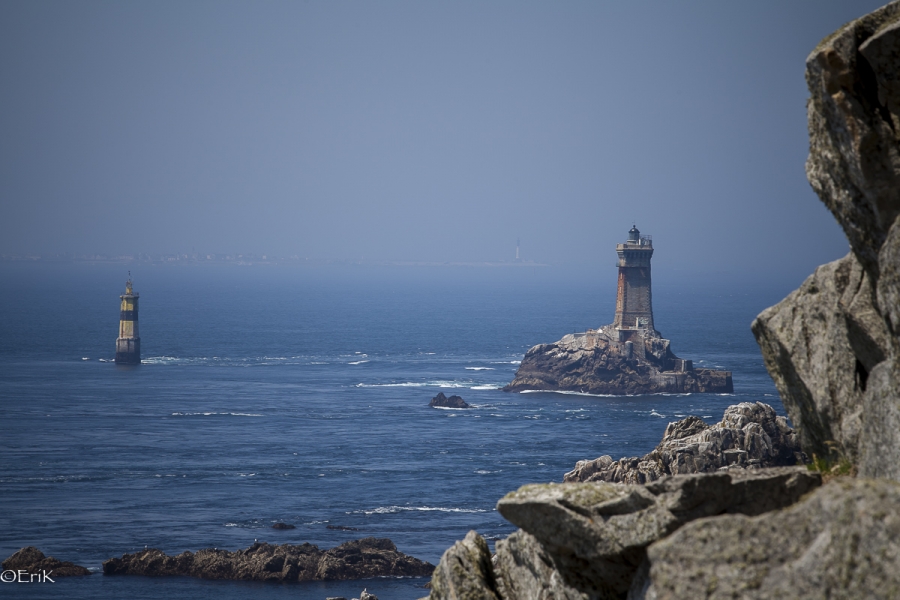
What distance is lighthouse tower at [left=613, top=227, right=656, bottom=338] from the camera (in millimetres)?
133250

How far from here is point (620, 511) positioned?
11078 mm

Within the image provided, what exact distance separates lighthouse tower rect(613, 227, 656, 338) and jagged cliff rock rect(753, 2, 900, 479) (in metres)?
120

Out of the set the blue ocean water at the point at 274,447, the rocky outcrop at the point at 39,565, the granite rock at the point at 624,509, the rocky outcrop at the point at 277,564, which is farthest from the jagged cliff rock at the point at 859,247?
the rocky outcrop at the point at 39,565

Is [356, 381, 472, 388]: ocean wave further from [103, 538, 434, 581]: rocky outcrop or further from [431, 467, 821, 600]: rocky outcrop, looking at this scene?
[431, 467, 821, 600]: rocky outcrop

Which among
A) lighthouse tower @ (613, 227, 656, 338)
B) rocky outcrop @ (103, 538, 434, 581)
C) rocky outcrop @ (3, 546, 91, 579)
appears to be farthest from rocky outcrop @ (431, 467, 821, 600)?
lighthouse tower @ (613, 227, 656, 338)

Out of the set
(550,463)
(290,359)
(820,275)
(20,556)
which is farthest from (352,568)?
(290,359)

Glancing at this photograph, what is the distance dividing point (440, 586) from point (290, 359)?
147 meters

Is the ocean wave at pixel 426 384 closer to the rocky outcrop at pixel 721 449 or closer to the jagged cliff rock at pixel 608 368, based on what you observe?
the jagged cliff rock at pixel 608 368

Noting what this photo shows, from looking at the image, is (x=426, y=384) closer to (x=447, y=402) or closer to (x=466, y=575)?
(x=447, y=402)

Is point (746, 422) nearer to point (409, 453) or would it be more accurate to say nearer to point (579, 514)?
point (579, 514)

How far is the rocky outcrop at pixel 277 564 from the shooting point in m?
47.9

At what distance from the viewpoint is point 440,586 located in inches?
563

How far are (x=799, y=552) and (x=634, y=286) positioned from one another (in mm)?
130133

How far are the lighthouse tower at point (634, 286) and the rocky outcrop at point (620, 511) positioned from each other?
122675mm
